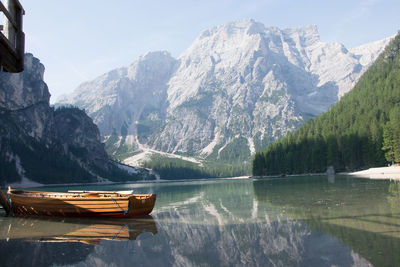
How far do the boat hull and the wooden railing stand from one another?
19.8 meters

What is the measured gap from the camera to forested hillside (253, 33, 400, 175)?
106062mm

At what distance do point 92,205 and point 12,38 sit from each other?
21.6 meters

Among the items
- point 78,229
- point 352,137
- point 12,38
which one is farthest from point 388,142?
point 12,38

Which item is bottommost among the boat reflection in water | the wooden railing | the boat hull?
the boat reflection in water

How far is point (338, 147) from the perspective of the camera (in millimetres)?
128875

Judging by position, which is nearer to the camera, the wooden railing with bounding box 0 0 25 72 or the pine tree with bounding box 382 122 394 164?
the wooden railing with bounding box 0 0 25 72

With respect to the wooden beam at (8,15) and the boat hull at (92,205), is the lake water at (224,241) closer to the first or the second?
the boat hull at (92,205)

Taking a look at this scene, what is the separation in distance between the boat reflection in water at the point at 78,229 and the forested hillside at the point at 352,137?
309ft

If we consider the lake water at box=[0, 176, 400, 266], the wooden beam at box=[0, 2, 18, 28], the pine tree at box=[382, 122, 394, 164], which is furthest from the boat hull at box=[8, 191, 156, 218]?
the pine tree at box=[382, 122, 394, 164]

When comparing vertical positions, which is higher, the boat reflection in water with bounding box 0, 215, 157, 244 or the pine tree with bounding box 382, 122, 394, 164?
the pine tree with bounding box 382, 122, 394, 164

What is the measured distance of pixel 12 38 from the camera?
848 cm

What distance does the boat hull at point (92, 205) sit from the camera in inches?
1069

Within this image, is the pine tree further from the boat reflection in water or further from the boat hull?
the boat reflection in water

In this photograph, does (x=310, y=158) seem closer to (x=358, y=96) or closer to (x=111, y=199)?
(x=358, y=96)
